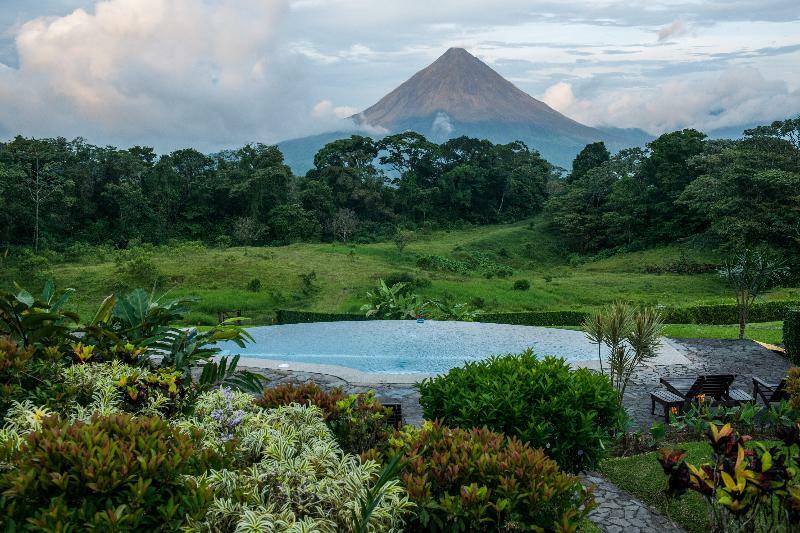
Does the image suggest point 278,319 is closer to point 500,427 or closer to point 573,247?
point 500,427

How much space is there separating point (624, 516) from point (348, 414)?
264 cm

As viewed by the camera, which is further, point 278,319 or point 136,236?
point 136,236

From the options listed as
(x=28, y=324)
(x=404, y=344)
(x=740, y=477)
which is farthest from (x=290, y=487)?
(x=404, y=344)

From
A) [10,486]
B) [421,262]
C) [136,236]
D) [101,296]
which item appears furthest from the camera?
[136,236]

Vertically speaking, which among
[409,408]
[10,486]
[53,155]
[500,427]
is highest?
[53,155]

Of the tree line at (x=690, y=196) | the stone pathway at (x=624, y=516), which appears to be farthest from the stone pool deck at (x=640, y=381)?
the tree line at (x=690, y=196)

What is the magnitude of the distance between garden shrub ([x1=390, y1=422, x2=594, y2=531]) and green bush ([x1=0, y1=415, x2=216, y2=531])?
3.54 feet

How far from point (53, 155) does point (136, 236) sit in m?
6.25

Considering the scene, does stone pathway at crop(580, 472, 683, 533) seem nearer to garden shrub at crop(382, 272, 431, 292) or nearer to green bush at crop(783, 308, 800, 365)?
green bush at crop(783, 308, 800, 365)

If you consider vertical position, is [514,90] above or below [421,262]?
above

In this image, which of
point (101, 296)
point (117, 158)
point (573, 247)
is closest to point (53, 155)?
point (117, 158)

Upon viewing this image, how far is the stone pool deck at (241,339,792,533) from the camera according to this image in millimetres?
5227

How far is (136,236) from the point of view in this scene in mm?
33719

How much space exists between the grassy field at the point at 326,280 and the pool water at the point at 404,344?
166 inches
